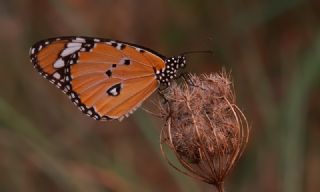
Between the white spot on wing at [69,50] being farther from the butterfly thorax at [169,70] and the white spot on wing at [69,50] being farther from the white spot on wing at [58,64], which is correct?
the butterfly thorax at [169,70]

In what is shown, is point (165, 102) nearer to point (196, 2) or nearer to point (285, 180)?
point (285, 180)

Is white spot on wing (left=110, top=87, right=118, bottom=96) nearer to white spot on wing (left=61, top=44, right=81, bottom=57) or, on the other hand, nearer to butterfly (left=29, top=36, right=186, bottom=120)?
butterfly (left=29, top=36, right=186, bottom=120)

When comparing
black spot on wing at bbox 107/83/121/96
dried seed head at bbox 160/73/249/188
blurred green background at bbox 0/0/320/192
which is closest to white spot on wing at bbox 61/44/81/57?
black spot on wing at bbox 107/83/121/96

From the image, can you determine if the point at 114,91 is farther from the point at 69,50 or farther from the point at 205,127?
the point at 205,127

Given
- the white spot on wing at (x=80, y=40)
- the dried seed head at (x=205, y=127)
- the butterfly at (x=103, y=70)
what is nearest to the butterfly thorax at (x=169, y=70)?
the butterfly at (x=103, y=70)

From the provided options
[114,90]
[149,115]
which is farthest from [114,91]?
[149,115]

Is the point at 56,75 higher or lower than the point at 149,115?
higher
